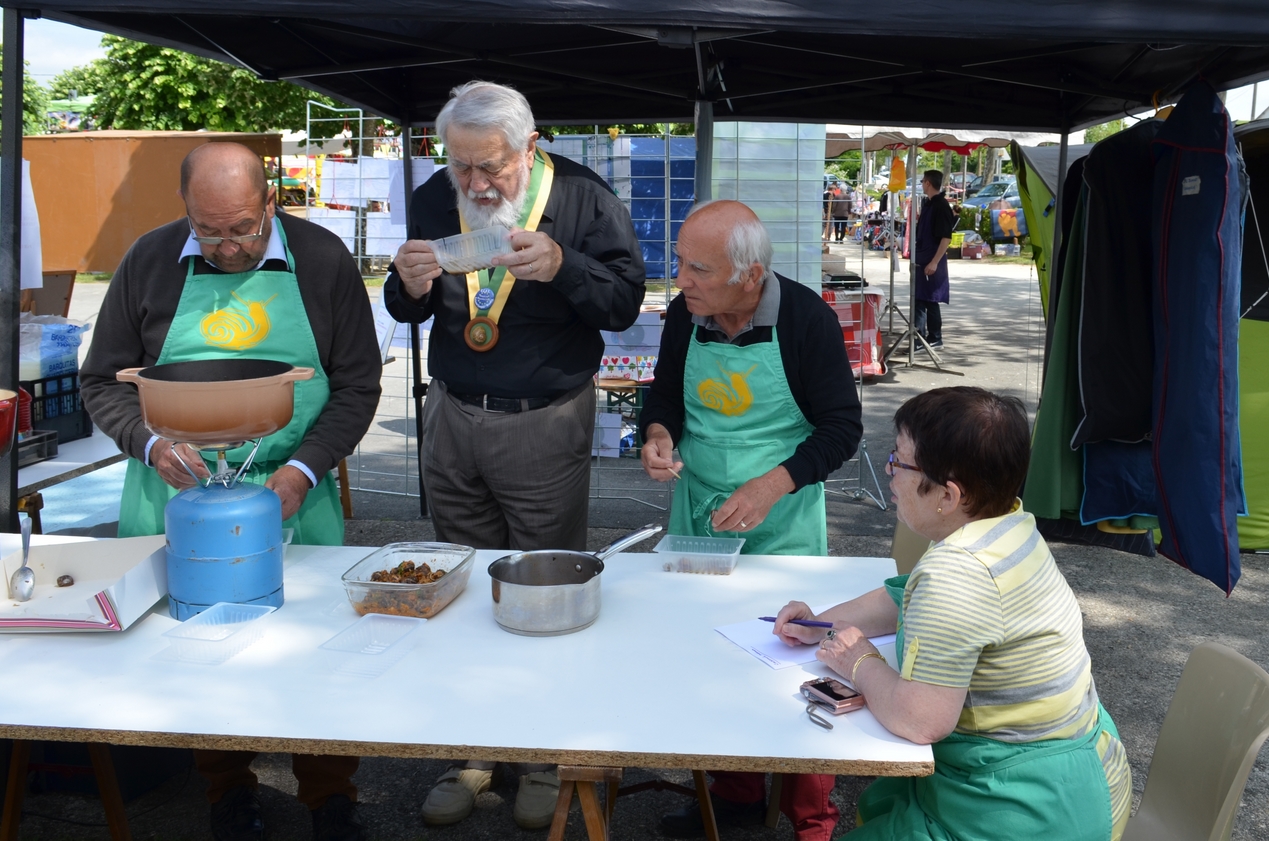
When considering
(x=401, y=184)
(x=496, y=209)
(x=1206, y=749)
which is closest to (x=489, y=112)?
(x=496, y=209)

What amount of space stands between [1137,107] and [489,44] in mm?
2439

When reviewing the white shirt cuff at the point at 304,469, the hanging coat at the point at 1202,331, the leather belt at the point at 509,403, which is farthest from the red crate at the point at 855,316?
the white shirt cuff at the point at 304,469

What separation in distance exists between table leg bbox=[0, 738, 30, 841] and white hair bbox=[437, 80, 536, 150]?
66.5 inches

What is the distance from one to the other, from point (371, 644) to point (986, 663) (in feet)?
3.63

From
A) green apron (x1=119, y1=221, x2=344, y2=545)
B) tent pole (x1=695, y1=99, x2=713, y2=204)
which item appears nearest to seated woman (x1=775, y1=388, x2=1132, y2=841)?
green apron (x1=119, y1=221, x2=344, y2=545)

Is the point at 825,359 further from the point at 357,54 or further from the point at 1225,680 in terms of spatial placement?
the point at 357,54

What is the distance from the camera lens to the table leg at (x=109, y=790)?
2.28m

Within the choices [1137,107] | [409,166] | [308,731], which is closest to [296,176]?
[409,166]

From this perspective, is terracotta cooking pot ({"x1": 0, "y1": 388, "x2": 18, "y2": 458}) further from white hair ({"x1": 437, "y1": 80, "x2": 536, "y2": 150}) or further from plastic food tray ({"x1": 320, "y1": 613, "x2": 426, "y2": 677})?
white hair ({"x1": 437, "y1": 80, "x2": 536, "y2": 150})

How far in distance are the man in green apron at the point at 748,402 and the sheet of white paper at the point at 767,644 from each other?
445 mm

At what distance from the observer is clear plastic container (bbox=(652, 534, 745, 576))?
2328mm

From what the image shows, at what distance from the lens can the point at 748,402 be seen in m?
2.63

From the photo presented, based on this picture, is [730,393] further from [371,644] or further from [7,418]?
[7,418]

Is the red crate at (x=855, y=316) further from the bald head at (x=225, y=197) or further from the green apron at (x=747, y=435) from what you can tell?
the bald head at (x=225, y=197)
